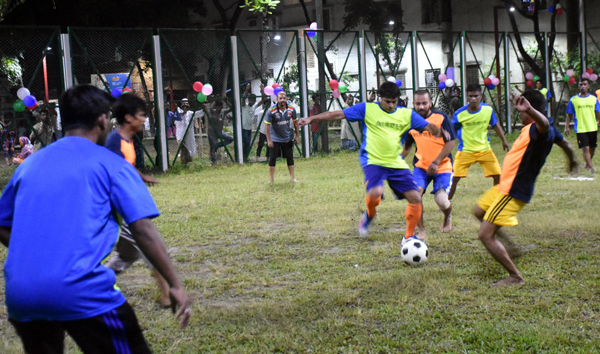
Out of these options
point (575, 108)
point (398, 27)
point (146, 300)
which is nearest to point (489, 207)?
point (146, 300)

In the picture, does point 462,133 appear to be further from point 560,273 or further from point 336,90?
point 336,90

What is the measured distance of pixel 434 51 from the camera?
23438 millimetres

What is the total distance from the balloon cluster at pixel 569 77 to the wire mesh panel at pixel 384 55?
26.7 feet

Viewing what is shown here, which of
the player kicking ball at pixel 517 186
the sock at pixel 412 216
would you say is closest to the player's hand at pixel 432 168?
the sock at pixel 412 216

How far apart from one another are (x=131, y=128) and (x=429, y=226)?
4.57 m

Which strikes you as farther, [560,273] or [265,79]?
[265,79]

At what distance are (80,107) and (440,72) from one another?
20.5 meters

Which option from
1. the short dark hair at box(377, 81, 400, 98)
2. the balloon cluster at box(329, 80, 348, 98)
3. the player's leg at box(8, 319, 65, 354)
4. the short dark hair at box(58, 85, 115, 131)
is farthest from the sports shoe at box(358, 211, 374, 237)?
the balloon cluster at box(329, 80, 348, 98)

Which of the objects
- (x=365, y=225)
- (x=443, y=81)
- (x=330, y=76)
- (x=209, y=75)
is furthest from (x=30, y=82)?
(x=443, y=81)

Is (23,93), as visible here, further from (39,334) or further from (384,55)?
(39,334)

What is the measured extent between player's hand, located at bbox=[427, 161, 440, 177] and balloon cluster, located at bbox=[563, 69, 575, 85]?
67.0ft

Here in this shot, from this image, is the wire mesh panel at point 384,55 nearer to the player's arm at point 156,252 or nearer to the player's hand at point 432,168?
the player's hand at point 432,168

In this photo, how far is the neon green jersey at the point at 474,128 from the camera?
27.8 feet

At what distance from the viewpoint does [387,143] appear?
653 cm
